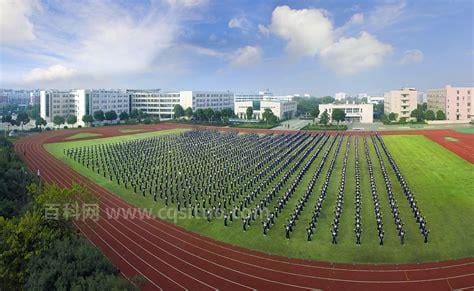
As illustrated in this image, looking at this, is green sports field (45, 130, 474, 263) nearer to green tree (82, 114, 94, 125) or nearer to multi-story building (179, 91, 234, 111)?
green tree (82, 114, 94, 125)

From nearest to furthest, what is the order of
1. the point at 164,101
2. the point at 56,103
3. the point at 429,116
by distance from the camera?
1. the point at 429,116
2. the point at 56,103
3. the point at 164,101

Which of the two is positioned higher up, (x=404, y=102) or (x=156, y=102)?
(x=156, y=102)

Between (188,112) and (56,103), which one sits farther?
(188,112)

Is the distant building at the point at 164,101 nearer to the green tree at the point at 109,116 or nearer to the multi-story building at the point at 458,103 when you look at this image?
the green tree at the point at 109,116

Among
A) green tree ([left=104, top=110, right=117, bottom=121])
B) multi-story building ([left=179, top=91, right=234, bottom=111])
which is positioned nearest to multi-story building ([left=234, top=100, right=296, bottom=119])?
multi-story building ([left=179, top=91, right=234, bottom=111])

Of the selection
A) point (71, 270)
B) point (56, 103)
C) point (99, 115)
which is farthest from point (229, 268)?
point (56, 103)

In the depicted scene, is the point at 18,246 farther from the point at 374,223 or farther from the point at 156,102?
the point at 156,102

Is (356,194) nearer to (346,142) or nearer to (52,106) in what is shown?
(346,142)
